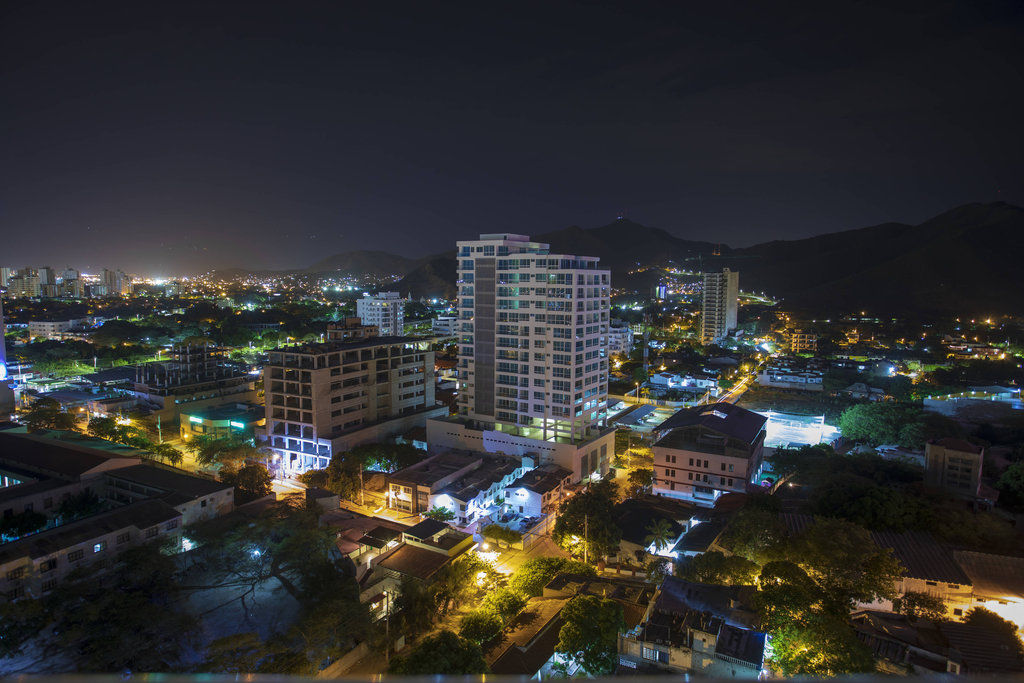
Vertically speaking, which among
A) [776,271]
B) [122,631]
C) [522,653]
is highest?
[776,271]

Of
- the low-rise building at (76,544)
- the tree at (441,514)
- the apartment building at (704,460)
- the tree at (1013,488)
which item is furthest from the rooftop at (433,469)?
the tree at (1013,488)

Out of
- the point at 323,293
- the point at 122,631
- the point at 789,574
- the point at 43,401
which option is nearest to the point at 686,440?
the point at 789,574

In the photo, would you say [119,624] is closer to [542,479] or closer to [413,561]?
[413,561]

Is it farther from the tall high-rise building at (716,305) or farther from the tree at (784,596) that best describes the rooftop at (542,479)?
the tall high-rise building at (716,305)

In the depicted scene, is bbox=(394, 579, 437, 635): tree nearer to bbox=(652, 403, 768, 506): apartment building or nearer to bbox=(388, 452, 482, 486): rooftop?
bbox=(388, 452, 482, 486): rooftop

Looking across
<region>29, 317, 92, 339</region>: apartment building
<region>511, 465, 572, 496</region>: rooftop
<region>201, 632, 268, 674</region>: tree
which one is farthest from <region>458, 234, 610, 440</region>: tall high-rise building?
<region>29, 317, 92, 339</region>: apartment building

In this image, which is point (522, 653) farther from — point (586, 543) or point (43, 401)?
point (43, 401)
